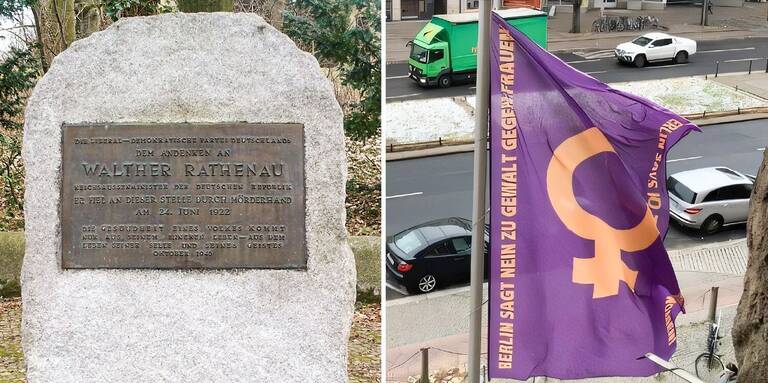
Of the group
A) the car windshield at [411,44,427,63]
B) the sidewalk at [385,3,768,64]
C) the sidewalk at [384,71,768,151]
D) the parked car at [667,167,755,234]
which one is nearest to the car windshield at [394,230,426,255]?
the parked car at [667,167,755,234]

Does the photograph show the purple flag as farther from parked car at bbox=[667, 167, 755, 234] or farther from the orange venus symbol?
parked car at bbox=[667, 167, 755, 234]

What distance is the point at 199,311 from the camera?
5.49 m

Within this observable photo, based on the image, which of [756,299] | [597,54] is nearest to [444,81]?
[597,54]

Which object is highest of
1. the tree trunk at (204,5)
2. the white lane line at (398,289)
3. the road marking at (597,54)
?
the tree trunk at (204,5)

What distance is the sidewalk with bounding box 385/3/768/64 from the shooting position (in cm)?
2758

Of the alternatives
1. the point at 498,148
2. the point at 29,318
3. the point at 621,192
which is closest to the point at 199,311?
the point at 29,318

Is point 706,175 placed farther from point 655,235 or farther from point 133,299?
point 133,299

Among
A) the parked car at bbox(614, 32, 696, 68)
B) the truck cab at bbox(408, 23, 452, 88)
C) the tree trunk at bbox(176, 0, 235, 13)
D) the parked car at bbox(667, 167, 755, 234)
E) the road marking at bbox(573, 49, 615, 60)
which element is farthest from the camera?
the road marking at bbox(573, 49, 615, 60)

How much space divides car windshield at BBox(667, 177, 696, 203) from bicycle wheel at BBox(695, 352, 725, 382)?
6121 millimetres

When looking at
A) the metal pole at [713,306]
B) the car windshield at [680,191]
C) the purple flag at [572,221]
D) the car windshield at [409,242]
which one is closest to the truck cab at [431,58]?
the car windshield at [680,191]

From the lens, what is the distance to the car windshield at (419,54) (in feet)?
73.4

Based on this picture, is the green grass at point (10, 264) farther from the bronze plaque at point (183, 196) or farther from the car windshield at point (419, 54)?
the car windshield at point (419, 54)

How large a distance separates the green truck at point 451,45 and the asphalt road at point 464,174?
14.0 feet

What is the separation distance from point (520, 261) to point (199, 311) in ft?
7.08
